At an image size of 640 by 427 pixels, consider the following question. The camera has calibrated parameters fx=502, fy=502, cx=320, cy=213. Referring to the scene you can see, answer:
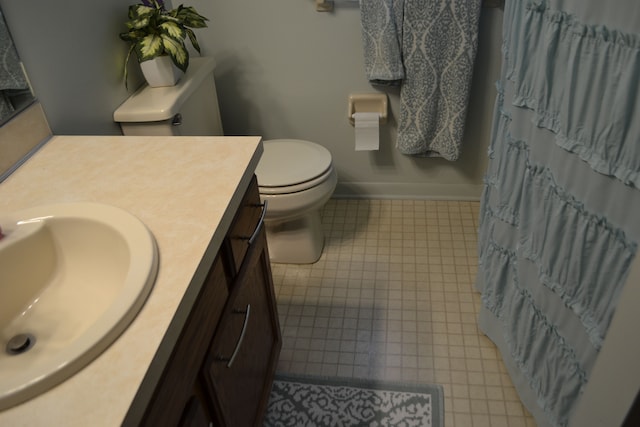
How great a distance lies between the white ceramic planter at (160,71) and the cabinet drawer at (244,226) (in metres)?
0.67

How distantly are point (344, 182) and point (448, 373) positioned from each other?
1.13 m

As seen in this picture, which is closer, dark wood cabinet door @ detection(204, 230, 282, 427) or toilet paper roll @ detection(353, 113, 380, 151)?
dark wood cabinet door @ detection(204, 230, 282, 427)

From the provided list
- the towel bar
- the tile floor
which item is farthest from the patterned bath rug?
the towel bar

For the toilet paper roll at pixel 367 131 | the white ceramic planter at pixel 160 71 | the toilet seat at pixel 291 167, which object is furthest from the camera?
the toilet paper roll at pixel 367 131

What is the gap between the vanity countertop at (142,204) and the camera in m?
0.65

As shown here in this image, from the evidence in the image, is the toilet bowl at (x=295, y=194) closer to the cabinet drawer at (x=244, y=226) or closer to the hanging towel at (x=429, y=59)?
the hanging towel at (x=429, y=59)

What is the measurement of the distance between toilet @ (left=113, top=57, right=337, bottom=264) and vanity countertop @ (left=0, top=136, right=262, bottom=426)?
0.31m

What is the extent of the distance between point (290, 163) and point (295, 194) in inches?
6.9

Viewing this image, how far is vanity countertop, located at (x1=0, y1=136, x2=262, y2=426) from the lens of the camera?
65cm

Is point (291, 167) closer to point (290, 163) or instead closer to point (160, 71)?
point (290, 163)

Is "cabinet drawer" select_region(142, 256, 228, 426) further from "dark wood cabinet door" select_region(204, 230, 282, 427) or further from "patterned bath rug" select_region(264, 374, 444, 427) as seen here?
"patterned bath rug" select_region(264, 374, 444, 427)

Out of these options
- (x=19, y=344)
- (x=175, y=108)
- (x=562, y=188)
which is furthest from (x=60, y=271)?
(x=562, y=188)

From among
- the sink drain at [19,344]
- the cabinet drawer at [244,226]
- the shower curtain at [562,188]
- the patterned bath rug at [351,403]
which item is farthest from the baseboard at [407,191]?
the sink drain at [19,344]

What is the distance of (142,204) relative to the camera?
1.00 meters
